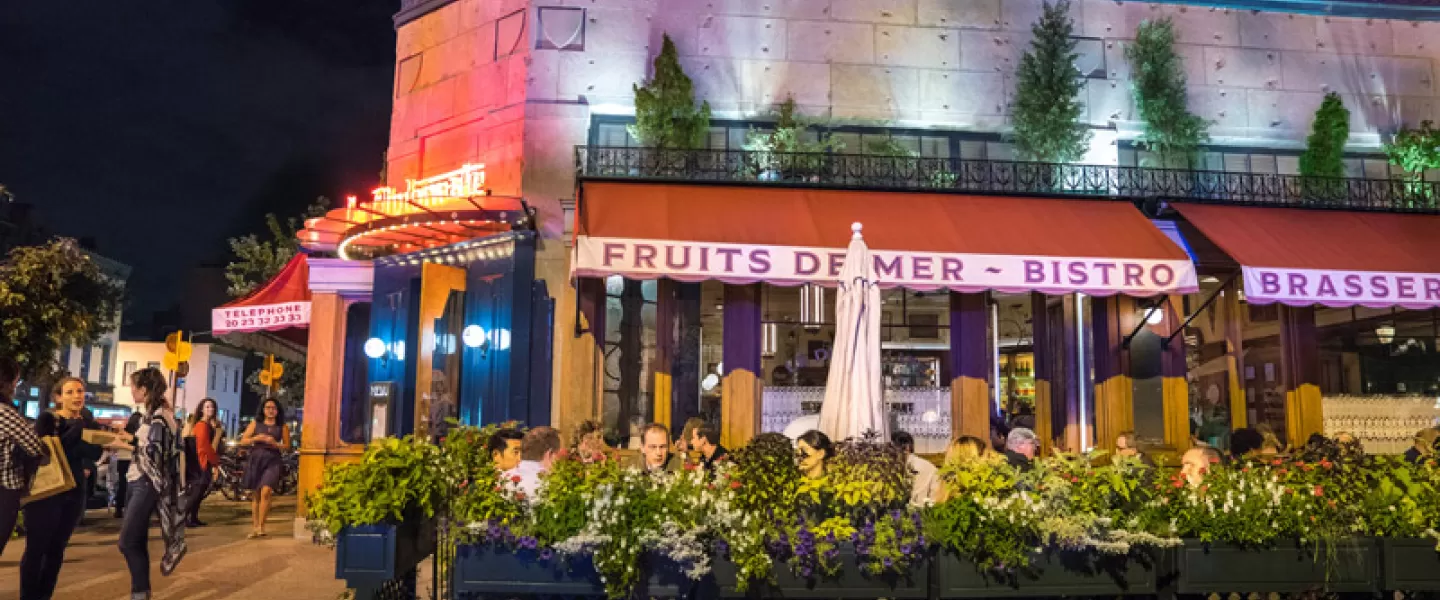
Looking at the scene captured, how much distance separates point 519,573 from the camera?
555cm

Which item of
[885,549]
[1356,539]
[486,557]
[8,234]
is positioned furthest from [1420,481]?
[8,234]

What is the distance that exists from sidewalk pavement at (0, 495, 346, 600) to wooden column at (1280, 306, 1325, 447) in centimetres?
1193

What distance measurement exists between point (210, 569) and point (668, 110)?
7.54 m

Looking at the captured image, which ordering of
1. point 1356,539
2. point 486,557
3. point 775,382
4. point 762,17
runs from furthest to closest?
point 775,382 → point 762,17 → point 1356,539 → point 486,557

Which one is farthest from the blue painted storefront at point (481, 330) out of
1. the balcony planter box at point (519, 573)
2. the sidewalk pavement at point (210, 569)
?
the balcony planter box at point (519, 573)

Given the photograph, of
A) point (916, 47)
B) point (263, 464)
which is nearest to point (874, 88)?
point (916, 47)

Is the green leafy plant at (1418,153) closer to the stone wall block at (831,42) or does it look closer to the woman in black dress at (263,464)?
the stone wall block at (831,42)

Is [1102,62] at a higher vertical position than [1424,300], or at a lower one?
higher

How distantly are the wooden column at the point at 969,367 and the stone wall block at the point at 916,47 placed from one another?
3682 millimetres

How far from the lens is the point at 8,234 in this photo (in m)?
40.8

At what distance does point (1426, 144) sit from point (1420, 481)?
1041 cm

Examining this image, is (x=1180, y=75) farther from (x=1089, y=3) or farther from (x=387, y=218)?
(x=387, y=218)

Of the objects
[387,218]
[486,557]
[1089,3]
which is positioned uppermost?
[1089,3]

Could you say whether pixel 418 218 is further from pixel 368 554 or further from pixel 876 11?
pixel 368 554
